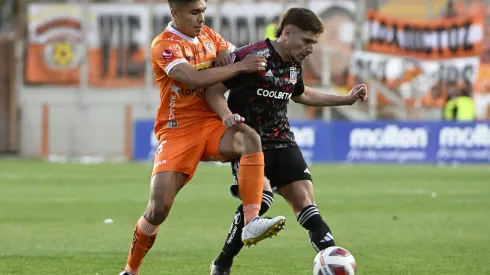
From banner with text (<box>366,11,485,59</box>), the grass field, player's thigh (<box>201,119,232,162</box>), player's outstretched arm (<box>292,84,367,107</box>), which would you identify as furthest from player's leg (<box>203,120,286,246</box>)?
banner with text (<box>366,11,485,59</box>)

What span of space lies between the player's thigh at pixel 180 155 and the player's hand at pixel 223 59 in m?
0.54

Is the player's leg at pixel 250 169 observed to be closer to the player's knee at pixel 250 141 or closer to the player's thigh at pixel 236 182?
the player's knee at pixel 250 141

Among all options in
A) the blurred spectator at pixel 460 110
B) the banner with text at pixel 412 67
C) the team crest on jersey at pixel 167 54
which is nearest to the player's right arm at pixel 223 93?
the team crest on jersey at pixel 167 54

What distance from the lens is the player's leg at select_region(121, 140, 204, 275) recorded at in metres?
7.42

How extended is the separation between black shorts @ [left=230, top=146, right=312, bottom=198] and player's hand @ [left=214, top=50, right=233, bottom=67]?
2.19ft

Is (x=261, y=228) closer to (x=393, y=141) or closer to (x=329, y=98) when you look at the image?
(x=329, y=98)

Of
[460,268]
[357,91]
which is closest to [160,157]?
[357,91]

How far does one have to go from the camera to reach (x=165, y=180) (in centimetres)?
741

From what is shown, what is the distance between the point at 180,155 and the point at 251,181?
1.79 ft

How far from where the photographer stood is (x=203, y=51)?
25.4ft

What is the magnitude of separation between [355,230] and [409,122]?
51.7 feet

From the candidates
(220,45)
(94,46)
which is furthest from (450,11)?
(220,45)

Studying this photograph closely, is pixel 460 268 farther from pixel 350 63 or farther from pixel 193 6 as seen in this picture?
pixel 350 63

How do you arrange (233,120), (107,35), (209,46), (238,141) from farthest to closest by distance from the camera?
(107,35)
(209,46)
(238,141)
(233,120)
